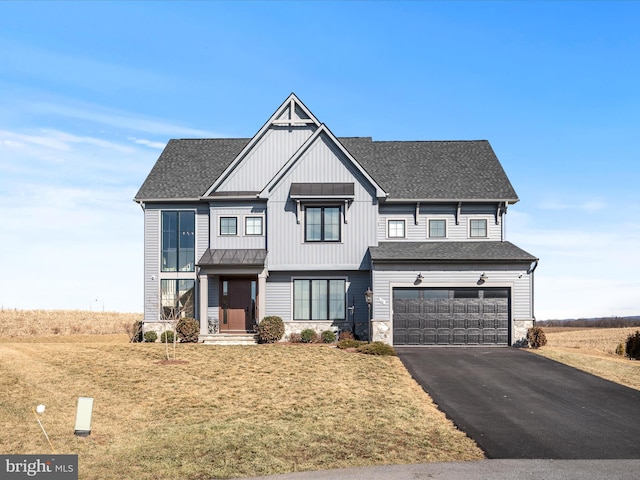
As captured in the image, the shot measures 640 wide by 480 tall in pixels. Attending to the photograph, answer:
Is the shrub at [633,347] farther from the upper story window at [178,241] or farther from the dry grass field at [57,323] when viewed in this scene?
the dry grass field at [57,323]

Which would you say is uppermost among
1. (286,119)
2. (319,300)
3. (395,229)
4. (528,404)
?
(286,119)

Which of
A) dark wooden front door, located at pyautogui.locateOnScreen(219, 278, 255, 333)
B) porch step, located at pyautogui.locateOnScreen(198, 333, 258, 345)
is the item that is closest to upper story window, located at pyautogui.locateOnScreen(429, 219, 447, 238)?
dark wooden front door, located at pyautogui.locateOnScreen(219, 278, 255, 333)

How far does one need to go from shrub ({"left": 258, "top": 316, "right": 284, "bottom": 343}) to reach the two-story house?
2.71 ft

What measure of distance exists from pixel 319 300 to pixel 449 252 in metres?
6.88

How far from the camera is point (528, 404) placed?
19.4m

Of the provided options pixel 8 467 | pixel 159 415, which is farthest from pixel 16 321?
pixel 8 467

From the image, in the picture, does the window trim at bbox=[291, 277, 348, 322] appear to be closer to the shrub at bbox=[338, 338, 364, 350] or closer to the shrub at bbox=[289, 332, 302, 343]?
the shrub at bbox=[289, 332, 302, 343]

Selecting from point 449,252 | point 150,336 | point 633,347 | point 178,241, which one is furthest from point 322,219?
point 633,347

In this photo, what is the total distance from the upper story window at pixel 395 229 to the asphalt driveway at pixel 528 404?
722 cm

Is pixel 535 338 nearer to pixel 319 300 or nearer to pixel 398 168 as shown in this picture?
pixel 319 300

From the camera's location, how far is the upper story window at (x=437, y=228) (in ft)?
→ 113

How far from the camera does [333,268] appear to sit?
32.9 m

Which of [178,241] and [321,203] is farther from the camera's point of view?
[178,241]

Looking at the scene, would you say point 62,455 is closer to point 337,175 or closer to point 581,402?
point 581,402
